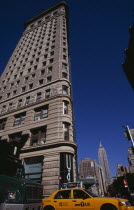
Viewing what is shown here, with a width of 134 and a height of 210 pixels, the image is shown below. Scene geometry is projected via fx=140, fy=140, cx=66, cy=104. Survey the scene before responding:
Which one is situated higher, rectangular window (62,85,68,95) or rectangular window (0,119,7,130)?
rectangular window (62,85,68,95)

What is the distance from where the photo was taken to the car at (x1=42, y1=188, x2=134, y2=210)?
655cm

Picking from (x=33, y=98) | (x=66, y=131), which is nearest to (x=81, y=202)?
(x=66, y=131)

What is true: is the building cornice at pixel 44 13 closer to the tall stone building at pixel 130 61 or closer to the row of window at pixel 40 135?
the tall stone building at pixel 130 61

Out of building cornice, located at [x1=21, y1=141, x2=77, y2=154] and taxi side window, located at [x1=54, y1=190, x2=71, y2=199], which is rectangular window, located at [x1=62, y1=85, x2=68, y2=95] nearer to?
building cornice, located at [x1=21, y1=141, x2=77, y2=154]

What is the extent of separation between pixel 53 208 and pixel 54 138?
A: 9.69m

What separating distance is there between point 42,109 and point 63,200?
50.5 feet

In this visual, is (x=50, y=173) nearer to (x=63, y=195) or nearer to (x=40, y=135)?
(x=40, y=135)

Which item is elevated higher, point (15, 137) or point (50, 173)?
point (15, 137)

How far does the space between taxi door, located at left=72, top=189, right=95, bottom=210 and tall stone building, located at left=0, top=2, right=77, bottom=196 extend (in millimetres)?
7015

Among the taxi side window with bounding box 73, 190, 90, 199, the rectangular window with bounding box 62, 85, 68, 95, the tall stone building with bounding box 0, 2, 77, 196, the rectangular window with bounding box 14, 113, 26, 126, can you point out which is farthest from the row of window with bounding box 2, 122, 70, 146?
the taxi side window with bounding box 73, 190, 90, 199

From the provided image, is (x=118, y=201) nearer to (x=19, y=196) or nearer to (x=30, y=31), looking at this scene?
(x=19, y=196)

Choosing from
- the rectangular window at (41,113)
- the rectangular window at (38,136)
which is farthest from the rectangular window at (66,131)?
the rectangular window at (41,113)

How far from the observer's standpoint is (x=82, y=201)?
7.33 meters

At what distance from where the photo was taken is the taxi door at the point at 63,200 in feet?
24.8
